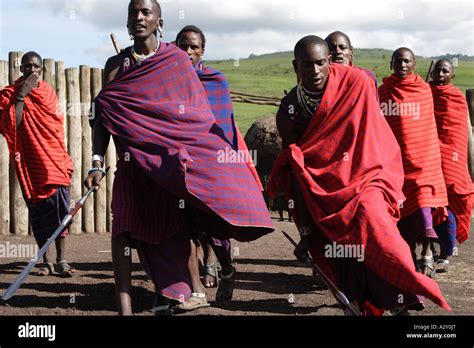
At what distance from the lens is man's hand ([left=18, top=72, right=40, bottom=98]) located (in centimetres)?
964

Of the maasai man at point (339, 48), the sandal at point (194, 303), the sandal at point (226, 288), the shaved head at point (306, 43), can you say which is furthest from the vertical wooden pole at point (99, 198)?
the shaved head at point (306, 43)

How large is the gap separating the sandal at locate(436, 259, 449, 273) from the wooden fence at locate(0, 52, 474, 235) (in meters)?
5.13

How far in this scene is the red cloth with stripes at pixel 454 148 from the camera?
10.1 meters

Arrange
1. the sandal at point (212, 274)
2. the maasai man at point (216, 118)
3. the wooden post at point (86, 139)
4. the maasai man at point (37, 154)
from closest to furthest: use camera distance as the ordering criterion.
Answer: the maasai man at point (216, 118) → the sandal at point (212, 274) → the maasai man at point (37, 154) → the wooden post at point (86, 139)

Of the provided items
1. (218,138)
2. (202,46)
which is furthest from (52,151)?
(218,138)

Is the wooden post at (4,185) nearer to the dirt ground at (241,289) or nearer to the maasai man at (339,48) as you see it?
the dirt ground at (241,289)

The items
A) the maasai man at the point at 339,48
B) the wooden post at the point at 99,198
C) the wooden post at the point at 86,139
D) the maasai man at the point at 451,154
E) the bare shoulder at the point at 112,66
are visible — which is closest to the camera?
the bare shoulder at the point at 112,66

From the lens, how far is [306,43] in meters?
6.25

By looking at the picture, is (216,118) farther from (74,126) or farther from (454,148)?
(74,126)

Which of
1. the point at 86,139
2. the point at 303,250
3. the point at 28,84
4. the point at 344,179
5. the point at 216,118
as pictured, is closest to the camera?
the point at 344,179

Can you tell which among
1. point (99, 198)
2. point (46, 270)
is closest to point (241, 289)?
point (46, 270)

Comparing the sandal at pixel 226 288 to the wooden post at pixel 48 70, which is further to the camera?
the wooden post at pixel 48 70

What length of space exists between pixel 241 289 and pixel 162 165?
8.61 ft

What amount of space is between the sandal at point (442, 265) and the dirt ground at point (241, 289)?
0.41 feet
